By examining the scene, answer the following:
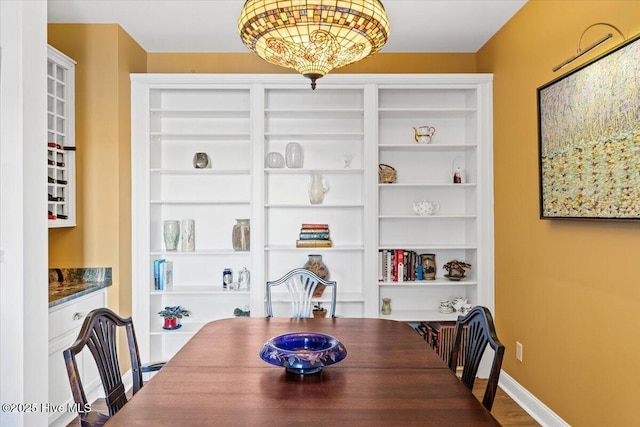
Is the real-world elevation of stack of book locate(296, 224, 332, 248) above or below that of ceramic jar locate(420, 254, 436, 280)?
above

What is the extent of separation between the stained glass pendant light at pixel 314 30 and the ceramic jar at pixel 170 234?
2141mm

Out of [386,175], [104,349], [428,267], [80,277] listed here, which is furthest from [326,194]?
[104,349]

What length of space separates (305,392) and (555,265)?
1809 mm

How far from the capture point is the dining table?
126cm

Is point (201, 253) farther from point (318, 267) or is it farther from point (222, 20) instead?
point (222, 20)

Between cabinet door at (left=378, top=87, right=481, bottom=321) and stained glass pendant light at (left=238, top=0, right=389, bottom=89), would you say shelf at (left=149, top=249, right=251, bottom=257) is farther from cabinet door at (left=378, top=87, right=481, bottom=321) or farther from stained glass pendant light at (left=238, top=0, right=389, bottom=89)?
stained glass pendant light at (left=238, top=0, right=389, bottom=89)

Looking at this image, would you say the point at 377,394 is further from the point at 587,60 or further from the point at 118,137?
the point at 118,137

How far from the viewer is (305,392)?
1443 millimetres

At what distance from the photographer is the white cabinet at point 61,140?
113 inches

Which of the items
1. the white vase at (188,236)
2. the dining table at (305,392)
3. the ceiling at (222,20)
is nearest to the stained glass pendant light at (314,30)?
the dining table at (305,392)

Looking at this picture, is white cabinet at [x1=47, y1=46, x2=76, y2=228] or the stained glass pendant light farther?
white cabinet at [x1=47, y1=46, x2=76, y2=228]

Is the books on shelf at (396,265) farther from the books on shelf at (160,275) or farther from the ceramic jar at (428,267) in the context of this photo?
the books on shelf at (160,275)

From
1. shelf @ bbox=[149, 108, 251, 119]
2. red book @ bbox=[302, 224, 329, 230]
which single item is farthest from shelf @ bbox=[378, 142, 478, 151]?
shelf @ bbox=[149, 108, 251, 119]

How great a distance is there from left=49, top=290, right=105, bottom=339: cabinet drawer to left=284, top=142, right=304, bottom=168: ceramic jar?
1.67m
